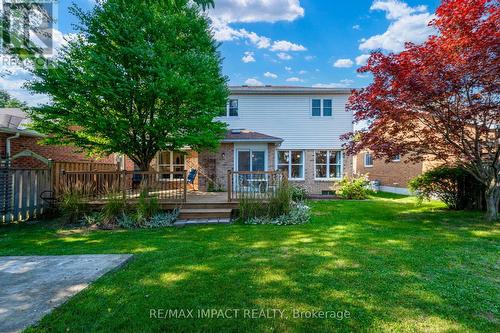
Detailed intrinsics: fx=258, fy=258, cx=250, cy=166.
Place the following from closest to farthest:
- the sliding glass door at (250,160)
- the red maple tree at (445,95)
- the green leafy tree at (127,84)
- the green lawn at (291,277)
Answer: the green lawn at (291,277)
the red maple tree at (445,95)
the green leafy tree at (127,84)
the sliding glass door at (250,160)

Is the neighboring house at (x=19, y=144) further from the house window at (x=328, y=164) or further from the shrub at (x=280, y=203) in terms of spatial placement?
the house window at (x=328, y=164)

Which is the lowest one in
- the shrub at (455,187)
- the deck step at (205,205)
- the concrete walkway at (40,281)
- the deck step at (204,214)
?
the concrete walkway at (40,281)

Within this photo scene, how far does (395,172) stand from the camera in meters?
17.5

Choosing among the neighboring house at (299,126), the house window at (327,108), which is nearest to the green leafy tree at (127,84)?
the neighboring house at (299,126)

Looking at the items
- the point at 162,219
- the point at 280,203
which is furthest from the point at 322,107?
the point at 162,219

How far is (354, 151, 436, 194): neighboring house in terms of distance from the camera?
15691 mm

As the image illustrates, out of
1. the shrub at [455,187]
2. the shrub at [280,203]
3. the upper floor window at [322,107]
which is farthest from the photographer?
the upper floor window at [322,107]

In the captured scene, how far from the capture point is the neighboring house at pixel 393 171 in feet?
51.5

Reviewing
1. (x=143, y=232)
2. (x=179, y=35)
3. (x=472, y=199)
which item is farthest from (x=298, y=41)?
(x=143, y=232)

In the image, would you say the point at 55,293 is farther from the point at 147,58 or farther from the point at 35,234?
the point at 147,58

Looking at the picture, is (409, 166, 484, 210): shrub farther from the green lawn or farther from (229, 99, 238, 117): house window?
(229, 99, 238, 117): house window

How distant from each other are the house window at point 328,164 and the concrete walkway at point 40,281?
1268 centimetres

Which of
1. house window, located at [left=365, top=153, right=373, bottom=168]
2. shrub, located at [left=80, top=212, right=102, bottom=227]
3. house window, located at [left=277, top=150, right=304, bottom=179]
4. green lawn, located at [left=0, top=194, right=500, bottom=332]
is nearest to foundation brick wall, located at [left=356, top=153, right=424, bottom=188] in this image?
house window, located at [left=365, top=153, right=373, bottom=168]

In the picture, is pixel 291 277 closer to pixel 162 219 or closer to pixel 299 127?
pixel 162 219
